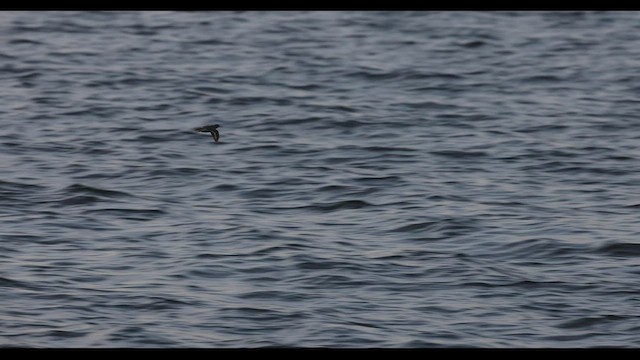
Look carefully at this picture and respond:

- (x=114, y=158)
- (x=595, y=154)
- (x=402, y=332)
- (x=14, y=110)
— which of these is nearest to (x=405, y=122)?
(x=595, y=154)

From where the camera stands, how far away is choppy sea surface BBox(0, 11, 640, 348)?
570cm

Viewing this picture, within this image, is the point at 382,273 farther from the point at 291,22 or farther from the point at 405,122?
the point at 291,22

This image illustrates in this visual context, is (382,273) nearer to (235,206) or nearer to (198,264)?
(198,264)

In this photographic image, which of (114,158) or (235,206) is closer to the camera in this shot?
(235,206)

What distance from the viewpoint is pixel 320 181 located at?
9.26 m

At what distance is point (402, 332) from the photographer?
211 inches

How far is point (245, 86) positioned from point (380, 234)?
19.1 feet

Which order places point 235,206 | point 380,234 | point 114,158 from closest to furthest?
point 380,234 < point 235,206 < point 114,158

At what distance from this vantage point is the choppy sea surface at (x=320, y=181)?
570cm

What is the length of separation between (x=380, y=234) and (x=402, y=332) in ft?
7.40

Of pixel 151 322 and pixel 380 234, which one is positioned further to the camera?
pixel 380 234

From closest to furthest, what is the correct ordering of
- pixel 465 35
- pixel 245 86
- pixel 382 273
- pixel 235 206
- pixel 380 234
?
pixel 382 273 < pixel 380 234 < pixel 235 206 < pixel 245 86 < pixel 465 35

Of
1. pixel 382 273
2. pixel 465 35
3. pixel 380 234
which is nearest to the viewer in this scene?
pixel 382 273

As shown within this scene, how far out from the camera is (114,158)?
10102mm
